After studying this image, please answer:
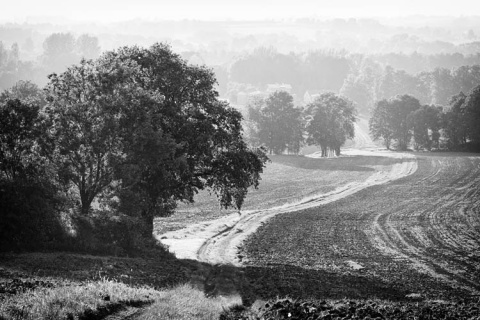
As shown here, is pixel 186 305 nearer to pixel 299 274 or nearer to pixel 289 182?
pixel 299 274

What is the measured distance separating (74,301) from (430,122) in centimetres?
13184

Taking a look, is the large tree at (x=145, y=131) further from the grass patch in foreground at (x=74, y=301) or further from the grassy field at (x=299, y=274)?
the grass patch in foreground at (x=74, y=301)

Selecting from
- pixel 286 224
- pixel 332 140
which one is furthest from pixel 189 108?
pixel 332 140

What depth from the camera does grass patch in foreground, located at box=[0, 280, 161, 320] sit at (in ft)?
54.4

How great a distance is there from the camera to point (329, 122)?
→ 132 m

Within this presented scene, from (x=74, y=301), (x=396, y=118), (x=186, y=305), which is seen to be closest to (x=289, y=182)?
(x=396, y=118)

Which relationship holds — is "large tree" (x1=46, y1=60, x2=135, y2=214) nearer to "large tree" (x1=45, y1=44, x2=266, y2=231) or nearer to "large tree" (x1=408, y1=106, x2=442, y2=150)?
"large tree" (x1=45, y1=44, x2=266, y2=231)

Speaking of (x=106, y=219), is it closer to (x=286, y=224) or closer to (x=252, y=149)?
(x=252, y=149)

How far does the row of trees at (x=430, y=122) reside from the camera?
12962 cm

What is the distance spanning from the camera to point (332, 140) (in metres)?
135

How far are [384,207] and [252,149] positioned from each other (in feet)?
82.9

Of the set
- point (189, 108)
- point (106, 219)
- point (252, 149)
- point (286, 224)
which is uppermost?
point (189, 108)

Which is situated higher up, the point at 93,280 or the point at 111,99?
the point at 111,99

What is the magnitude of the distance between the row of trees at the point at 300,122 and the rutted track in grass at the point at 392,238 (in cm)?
5889
